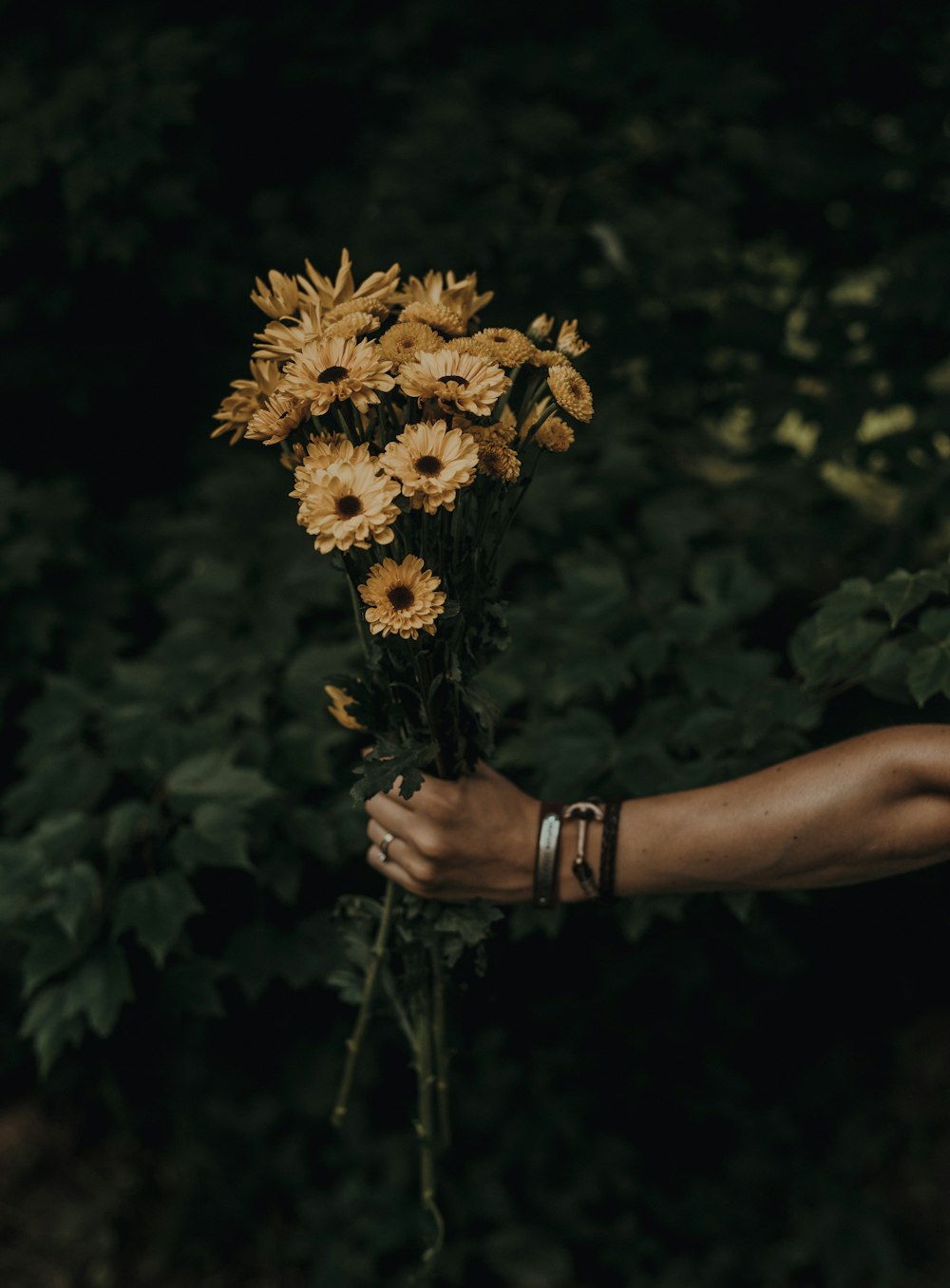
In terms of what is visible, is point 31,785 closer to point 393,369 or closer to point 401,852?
point 401,852

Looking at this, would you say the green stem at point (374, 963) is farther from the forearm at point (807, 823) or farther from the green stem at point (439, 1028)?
the forearm at point (807, 823)

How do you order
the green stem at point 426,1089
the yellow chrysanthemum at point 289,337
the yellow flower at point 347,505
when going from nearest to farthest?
the yellow flower at point 347,505
the yellow chrysanthemum at point 289,337
the green stem at point 426,1089

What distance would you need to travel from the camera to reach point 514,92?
2553 millimetres

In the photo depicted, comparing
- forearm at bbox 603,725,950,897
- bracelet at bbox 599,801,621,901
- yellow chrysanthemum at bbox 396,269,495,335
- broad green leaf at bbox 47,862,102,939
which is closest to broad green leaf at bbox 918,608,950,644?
forearm at bbox 603,725,950,897

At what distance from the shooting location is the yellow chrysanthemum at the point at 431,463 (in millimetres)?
1000

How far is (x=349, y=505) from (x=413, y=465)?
0.07 m

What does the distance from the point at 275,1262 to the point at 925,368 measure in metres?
2.55

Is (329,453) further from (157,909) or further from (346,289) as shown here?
(157,909)

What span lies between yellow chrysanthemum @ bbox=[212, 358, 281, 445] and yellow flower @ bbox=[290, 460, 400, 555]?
212mm

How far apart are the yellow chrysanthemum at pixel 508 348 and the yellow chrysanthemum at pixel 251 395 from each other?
0.78 ft

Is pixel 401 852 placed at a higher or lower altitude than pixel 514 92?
lower

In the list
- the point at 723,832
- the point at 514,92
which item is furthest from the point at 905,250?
the point at 723,832

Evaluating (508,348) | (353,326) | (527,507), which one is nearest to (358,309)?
(353,326)

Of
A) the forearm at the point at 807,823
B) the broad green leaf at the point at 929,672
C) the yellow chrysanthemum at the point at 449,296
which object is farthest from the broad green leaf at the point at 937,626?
the yellow chrysanthemum at the point at 449,296
